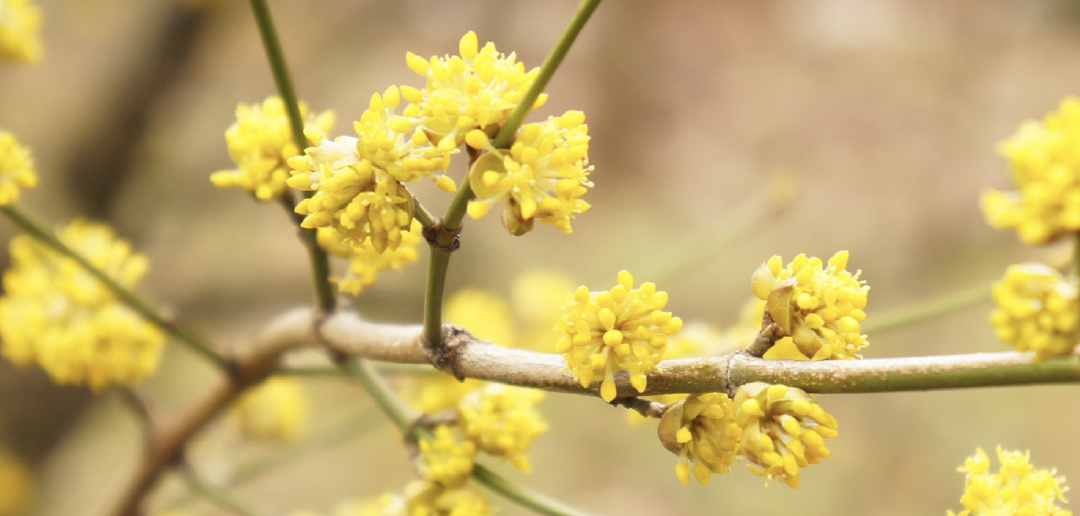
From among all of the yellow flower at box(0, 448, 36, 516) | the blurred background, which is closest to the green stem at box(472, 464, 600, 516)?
the blurred background

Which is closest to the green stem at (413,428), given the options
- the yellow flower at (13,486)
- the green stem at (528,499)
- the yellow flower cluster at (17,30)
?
the green stem at (528,499)

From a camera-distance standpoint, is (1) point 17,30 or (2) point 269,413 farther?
(2) point 269,413

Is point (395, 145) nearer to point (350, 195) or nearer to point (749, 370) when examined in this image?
point (350, 195)

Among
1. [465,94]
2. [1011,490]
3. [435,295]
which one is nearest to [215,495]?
[435,295]

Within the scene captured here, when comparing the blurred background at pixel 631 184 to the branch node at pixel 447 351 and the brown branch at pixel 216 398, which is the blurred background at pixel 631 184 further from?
the branch node at pixel 447 351

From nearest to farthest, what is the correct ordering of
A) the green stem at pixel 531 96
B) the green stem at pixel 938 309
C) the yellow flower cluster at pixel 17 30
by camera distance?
the green stem at pixel 531 96
the green stem at pixel 938 309
the yellow flower cluster at pixel 17 30

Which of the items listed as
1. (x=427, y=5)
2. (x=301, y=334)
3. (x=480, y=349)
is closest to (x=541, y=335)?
(x=301, y=334)
